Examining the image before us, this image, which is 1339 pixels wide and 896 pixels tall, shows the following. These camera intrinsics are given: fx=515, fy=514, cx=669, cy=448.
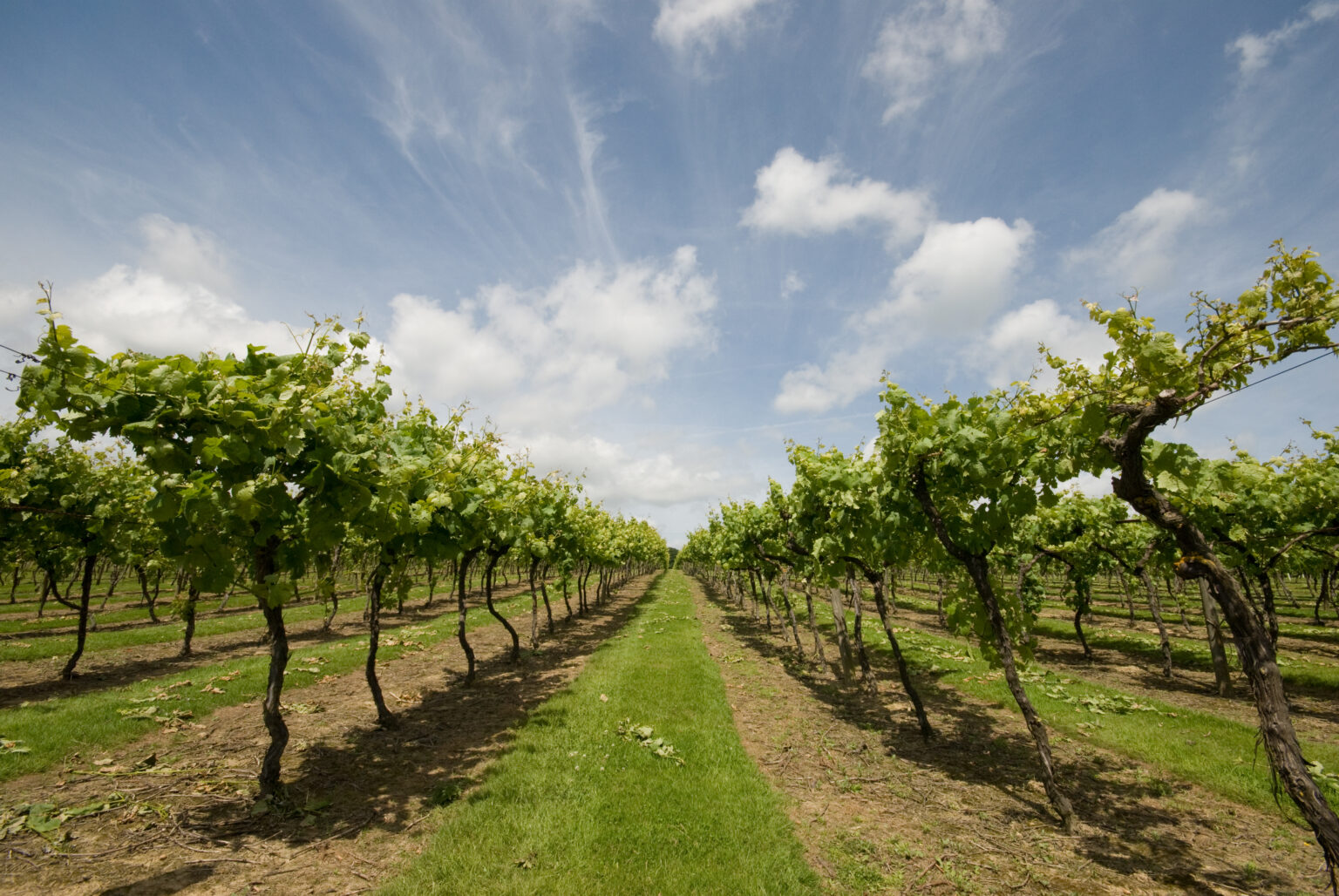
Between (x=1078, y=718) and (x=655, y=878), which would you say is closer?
(x=655, y=878)

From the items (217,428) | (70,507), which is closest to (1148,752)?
(217,428)

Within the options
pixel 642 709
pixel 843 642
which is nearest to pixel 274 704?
pixel 642 709

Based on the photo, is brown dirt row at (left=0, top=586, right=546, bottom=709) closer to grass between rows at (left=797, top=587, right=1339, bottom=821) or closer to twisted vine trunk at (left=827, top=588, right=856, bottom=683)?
twisted vine trunk at (left=827, top=588, right=856, bottom=683)

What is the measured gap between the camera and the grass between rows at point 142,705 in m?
8.48

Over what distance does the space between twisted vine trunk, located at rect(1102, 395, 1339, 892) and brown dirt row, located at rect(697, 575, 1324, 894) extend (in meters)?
2.17

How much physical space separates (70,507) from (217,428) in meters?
13.4

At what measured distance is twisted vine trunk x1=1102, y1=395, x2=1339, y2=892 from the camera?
14.2 feet

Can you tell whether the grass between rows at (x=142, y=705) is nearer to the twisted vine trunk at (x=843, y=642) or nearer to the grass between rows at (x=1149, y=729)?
the twisted vine trunk at (x=843, y=642)

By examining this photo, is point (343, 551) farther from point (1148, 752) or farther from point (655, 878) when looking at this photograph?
point (1148, 752)

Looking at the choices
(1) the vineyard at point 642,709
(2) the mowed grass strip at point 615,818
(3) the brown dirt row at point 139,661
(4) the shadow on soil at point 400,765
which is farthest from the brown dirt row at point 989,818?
(3) the brown dirt row at point 139,661

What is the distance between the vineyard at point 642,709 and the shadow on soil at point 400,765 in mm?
73

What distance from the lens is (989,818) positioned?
23.9 ft

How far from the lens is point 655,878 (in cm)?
562

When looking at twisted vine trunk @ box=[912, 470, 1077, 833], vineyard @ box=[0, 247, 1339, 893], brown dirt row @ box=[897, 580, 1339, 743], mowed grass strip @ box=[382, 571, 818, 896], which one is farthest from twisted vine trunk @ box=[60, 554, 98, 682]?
brown dirt row @ box=[897, 580, 1339, 743]
